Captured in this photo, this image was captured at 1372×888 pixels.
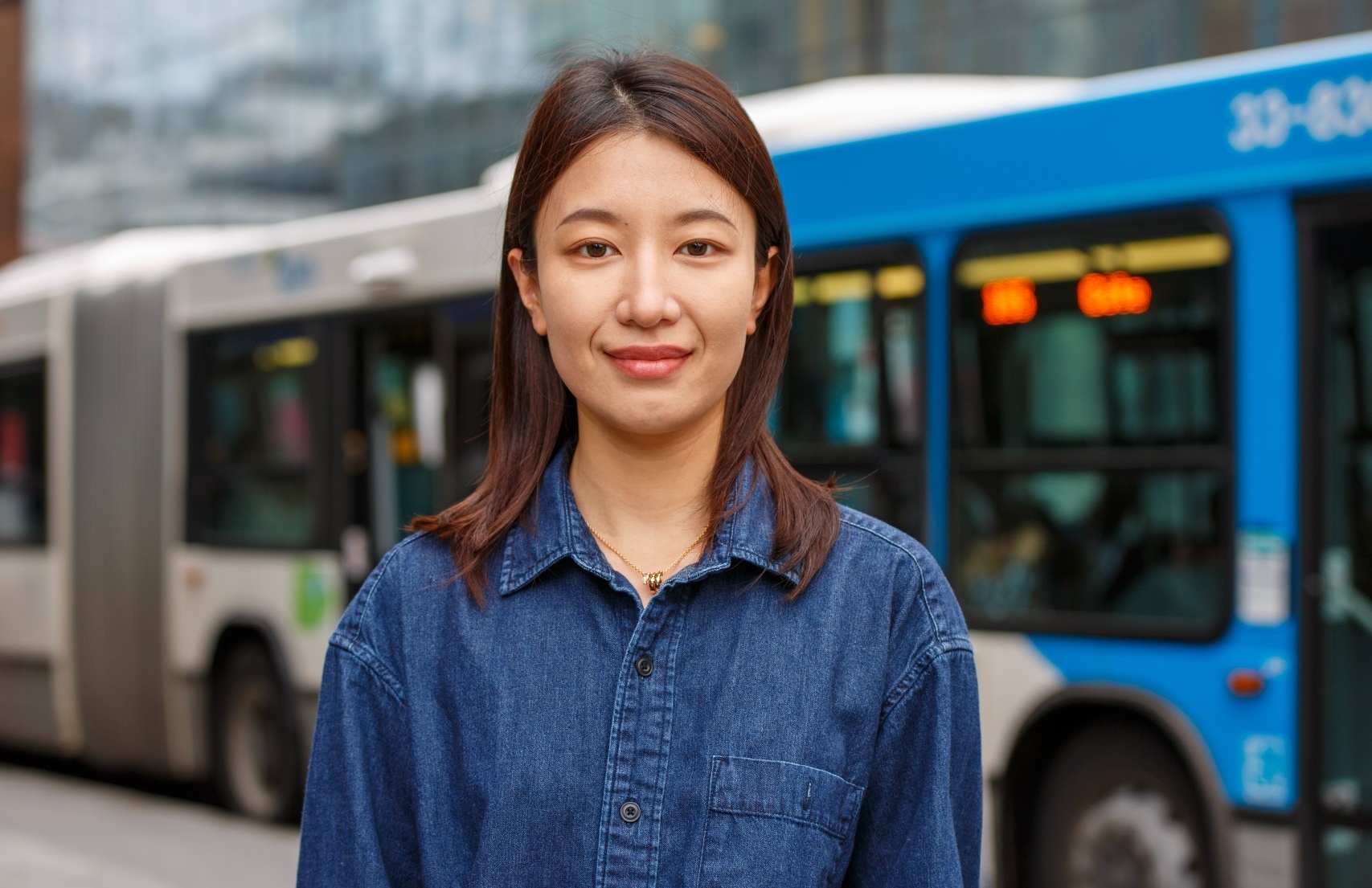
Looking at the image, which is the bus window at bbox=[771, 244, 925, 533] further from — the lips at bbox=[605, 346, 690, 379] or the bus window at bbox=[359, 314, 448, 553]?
the lips at bbox=[605, 346, 690, 379]

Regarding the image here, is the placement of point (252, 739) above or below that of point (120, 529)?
below

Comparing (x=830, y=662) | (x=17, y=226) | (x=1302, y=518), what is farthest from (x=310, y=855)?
(x=17, y=226)

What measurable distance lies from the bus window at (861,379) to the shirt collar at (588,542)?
158 inches

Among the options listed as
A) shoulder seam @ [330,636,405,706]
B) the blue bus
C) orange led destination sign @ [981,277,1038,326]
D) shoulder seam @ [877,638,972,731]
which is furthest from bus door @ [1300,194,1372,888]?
shoulder seam @ [330,636,405,706]

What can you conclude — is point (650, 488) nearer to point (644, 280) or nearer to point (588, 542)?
point (588, 542)

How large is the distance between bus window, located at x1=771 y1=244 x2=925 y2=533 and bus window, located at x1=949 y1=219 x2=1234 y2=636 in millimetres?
179

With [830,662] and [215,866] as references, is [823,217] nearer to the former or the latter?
[215,866]

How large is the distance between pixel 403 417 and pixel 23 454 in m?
3.78

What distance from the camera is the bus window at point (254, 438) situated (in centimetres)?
859

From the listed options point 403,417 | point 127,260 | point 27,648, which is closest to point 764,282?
point 403,417

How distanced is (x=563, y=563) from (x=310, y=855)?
1.32 feet

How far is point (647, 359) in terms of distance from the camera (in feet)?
5.61

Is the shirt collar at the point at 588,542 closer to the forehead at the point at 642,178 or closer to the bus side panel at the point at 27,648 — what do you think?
the forehead at the point at 642,178

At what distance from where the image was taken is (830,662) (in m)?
1.68
